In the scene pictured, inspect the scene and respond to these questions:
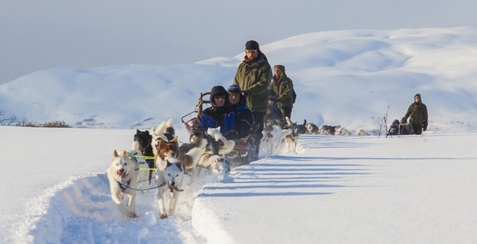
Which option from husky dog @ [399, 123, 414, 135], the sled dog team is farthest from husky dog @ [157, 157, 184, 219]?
husky dog @ [399, 123, 414, 135]

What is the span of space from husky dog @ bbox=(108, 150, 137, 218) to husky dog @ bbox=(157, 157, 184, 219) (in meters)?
0.25

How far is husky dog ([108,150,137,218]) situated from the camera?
5738mm

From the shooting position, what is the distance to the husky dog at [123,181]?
18.8ft

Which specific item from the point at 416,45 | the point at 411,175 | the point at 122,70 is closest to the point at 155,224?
the point at 411,175

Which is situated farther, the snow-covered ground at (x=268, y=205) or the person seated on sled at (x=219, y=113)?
the person seated on sled at (x=219, y=113)

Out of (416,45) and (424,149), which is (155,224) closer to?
(424,149)

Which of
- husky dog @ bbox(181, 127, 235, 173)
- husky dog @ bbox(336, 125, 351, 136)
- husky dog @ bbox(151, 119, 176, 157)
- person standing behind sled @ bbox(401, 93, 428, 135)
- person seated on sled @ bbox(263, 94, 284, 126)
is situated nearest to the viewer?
husky dog @ bbox(181, 127, 235, 173)

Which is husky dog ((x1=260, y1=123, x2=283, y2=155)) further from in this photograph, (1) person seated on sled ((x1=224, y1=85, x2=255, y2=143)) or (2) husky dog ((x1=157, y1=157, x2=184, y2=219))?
(2) husky dog ((x1=157, y1=157, x2=184, y2=219))

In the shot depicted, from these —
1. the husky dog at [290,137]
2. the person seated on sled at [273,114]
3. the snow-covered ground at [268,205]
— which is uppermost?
the person seated on sled at [273,114]

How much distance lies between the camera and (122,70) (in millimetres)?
87000

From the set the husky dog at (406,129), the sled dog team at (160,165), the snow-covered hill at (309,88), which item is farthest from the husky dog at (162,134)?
the snow-covered hill at (309,88)

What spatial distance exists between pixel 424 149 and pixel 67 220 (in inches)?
298

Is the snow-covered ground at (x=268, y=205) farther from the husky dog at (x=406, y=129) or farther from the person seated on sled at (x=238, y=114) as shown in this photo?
the husky dog at (x=406, y=129)

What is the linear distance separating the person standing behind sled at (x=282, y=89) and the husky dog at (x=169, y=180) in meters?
6.04
